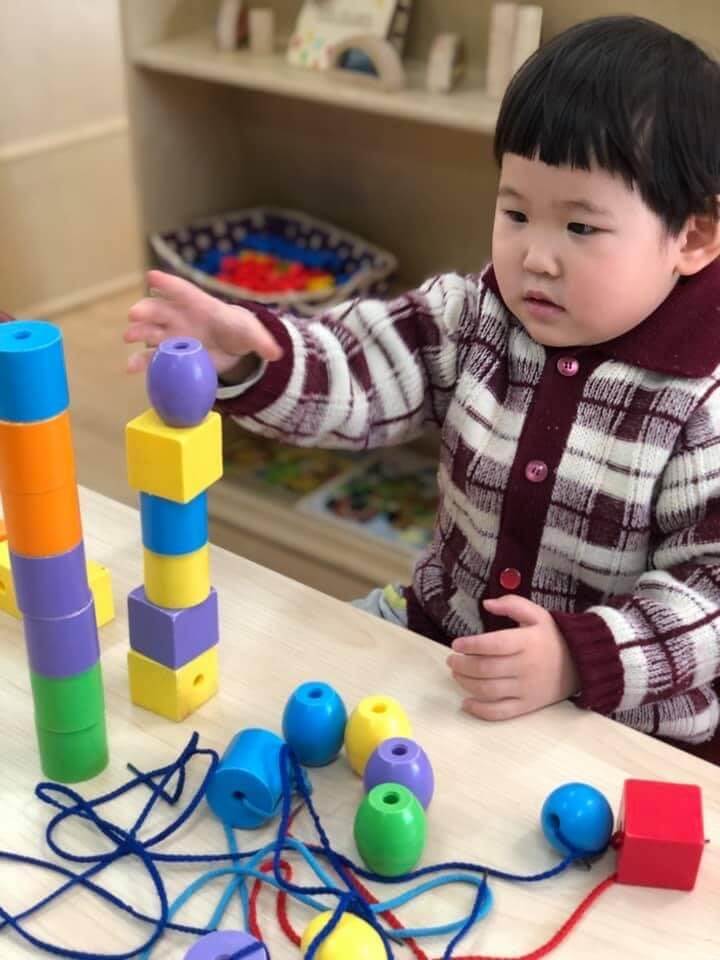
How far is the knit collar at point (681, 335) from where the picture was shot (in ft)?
2.55

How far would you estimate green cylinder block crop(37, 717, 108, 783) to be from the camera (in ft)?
2.00

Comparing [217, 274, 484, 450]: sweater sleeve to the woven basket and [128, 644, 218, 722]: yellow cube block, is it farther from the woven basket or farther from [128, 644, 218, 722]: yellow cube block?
the woven basket

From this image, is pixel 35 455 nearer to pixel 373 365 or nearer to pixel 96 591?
pixel 96 591

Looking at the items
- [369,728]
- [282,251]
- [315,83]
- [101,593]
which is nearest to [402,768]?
[369,728]

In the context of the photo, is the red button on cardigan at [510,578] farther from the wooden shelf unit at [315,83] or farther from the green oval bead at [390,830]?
the wooden shelf unit at [315,83]

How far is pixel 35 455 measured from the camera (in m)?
0.53

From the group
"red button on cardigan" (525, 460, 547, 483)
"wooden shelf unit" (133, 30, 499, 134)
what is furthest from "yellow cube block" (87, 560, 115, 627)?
→ "wooden shelf unit" (133, 30, 499, 134)

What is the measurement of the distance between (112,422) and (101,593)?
158 centimetres

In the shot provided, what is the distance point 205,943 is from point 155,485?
→ 0.76 feet

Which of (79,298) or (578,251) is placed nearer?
(578,251)

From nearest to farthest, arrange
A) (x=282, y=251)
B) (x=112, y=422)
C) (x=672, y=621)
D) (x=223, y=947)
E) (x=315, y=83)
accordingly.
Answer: (x=223, y=947)
(x=672, y=621)
(x=315, y=83)
(x=282, y=251)
(x=112, y=422)

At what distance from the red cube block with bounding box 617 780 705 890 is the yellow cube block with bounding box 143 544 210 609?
26 centimetres

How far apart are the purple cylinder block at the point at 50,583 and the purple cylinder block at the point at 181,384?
0.09m

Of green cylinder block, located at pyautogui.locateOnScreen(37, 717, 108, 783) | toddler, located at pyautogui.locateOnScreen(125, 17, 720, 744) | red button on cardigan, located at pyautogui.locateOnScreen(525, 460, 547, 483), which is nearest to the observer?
green cylinder block, located at pyautogui.locateOnScreen(37, 717, 108, 783)
